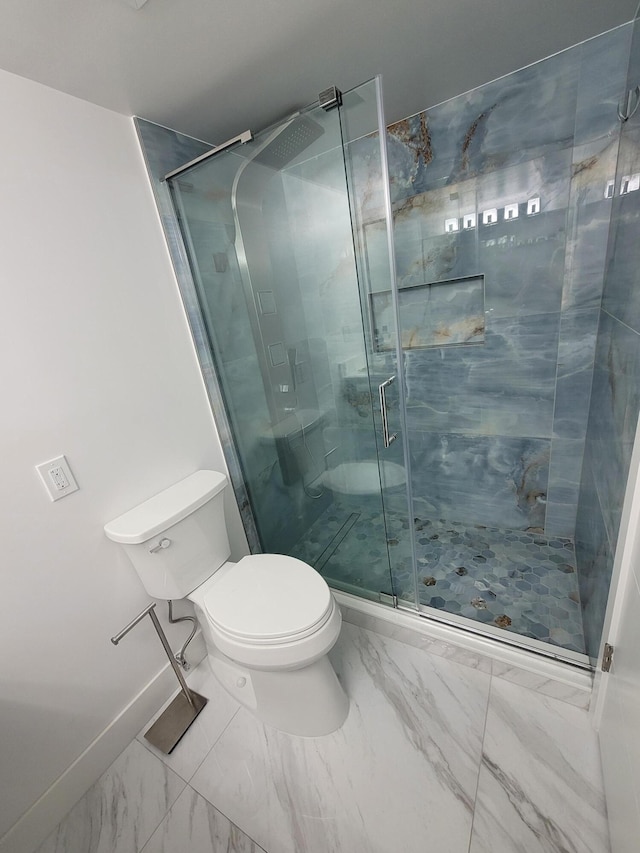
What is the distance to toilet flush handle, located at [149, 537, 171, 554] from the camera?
1.20m

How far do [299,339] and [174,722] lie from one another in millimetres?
1653

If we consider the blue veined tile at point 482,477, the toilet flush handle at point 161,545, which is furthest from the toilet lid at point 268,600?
the blue veined tile at point 482,477

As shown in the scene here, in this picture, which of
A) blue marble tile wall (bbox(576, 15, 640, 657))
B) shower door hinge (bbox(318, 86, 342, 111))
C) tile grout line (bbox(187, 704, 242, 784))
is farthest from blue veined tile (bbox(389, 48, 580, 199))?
tile grout line (bbox(187, 704, 242, 784))

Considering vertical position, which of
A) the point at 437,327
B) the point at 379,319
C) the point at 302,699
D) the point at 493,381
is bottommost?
the point at 302,699

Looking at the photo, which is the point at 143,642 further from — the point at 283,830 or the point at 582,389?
the point at 582,389

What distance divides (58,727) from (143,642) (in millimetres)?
312

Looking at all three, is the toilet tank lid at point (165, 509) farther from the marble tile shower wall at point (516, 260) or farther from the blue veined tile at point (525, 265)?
the blue veined tile at point (525, 265)

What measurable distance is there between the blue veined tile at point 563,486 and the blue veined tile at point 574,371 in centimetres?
6

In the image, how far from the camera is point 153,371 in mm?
1361

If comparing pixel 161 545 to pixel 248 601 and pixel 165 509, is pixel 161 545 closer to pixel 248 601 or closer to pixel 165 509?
pixel 165 509

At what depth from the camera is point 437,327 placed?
180 cm

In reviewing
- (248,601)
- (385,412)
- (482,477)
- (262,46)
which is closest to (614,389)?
(385,412)

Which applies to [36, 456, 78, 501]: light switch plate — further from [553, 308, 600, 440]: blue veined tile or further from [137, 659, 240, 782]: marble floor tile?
[553, 308, 600, 440]: blue veined tile

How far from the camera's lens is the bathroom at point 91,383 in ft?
3.33
